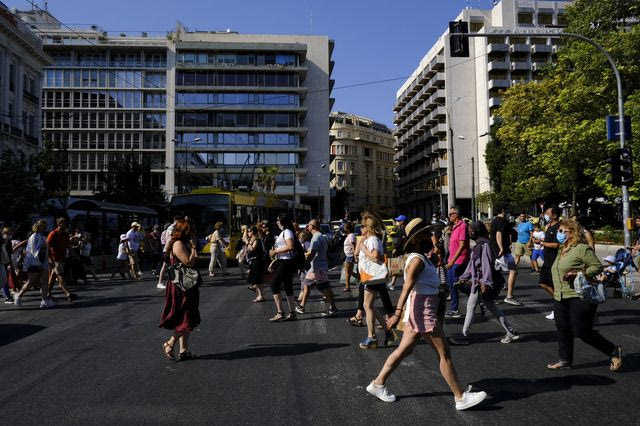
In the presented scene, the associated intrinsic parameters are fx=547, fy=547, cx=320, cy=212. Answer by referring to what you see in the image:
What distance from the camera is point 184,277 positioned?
6.38 m

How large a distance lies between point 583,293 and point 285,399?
314cm

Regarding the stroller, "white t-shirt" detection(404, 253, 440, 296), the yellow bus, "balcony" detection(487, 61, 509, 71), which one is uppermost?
"balcony" detection(487, 61, 509, 71)

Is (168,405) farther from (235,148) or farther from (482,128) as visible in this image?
(482,128)

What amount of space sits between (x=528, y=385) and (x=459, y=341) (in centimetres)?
184

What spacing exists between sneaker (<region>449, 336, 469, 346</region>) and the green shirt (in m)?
1.53

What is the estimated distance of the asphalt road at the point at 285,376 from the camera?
446 centimetres

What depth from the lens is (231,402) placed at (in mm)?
4801

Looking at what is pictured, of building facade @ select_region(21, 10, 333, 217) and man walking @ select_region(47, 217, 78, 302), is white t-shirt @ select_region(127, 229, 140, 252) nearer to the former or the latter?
man walking @ select_region(47, 217, 78, 302)

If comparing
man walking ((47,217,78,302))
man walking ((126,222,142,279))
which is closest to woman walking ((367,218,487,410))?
man walking ((47,217,78,302))

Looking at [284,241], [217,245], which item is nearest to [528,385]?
[284,241]

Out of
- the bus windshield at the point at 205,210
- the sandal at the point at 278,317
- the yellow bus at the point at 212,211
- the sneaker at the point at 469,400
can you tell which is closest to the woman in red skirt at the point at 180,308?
the sandal at the point at 278,317

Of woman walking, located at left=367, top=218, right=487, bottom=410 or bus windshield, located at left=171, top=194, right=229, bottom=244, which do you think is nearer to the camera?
woman walking, located at left=367, top=218, right=487, bottom=410

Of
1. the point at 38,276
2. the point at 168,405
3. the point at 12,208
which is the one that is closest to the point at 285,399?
the point at 168,405

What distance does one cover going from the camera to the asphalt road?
4.46 metres
